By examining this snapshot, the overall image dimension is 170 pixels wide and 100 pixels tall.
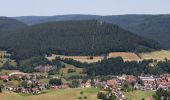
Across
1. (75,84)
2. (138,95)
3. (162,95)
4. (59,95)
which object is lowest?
(75,84)

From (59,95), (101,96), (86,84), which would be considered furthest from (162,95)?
(86,84)

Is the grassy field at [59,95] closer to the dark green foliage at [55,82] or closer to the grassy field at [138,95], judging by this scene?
the grassy field at [138,95]

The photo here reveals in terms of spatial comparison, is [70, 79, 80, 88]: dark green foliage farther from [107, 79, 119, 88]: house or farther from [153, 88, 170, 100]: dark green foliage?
[153, 88, 170, 100]: dark green foliage

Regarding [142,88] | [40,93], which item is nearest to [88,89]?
[40,93]

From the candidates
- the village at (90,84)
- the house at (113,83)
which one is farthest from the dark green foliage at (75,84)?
the house at (113,83)


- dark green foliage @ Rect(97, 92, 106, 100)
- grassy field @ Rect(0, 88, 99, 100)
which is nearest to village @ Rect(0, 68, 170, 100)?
dark green foliage @ Rect(97, 92, 106, 100)

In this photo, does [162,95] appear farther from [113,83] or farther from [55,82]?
[55,82]

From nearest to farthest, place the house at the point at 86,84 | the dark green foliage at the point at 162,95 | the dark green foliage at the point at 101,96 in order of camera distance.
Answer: the dark green foliage at the point at 101,96 < the dark green foliage at the point at 162,95 < the house at the point at 86,84

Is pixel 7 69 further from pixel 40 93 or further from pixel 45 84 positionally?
pixel 40 93
